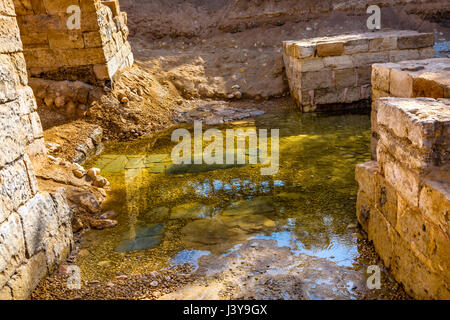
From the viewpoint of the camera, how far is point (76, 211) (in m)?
4.68

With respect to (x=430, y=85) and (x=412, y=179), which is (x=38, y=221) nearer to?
(x=412, y=179)

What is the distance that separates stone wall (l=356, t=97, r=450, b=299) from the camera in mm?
2523

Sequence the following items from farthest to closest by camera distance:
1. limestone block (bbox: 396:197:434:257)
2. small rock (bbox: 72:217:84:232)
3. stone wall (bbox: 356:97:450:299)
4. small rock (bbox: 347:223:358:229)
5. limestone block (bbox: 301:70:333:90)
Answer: limestone block (bbox: 301:70:333:90), small rock (bbox: 72:217:84:232), small rock (bbox: 347:223:358:229), limestone block (bbox: 396:197:434:257), stone wall (bbox: 356:97:450:299)

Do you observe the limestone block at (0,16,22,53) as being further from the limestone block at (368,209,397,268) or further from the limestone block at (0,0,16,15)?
the limestone block at (368,209,397,268)

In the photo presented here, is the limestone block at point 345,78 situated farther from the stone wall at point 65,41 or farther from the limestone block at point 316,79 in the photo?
the stone wall at point 65,41

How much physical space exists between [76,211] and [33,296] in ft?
5.04

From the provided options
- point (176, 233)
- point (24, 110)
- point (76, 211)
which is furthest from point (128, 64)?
point (176, 233)

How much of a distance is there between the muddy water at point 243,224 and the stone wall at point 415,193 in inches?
17.0

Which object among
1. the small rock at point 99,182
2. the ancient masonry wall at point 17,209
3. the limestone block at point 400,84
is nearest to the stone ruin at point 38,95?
the ancient masonry wall at point 17,209

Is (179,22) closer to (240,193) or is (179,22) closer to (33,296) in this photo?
(240,193)

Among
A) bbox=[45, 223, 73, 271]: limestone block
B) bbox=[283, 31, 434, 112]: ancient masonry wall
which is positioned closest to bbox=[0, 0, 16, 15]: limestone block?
bbox=[45, 223, 73, 271]: limestone block

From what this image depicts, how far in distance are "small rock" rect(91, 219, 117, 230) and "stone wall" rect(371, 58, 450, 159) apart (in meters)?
2.96

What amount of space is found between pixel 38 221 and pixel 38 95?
493cm

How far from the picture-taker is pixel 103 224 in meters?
4.55
